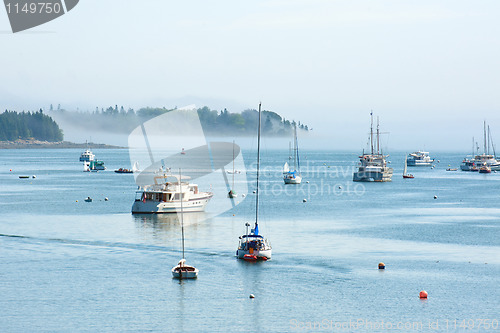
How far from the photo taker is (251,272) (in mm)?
69125

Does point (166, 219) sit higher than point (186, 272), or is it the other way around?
point (166, 219)

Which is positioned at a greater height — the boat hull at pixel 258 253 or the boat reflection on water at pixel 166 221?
the boat reflection on water at pixel 166 221

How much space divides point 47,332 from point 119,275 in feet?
58.2

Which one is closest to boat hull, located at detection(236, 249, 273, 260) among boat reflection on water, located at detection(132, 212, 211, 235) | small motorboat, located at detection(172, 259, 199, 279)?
small motorboat, located at detection(172, 259, 199, 279)

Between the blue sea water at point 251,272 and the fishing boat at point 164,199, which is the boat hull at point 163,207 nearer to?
the fishing boat at point 164,199

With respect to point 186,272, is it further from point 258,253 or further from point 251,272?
point 258,253

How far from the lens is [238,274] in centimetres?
6825

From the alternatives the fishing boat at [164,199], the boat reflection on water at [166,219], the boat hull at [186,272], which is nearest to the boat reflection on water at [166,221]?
the boat reflection on water at [166,219]

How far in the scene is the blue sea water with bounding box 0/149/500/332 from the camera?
2125 inches

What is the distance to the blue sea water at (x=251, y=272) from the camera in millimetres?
53969

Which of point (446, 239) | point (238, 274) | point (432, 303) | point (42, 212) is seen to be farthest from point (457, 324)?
point (42, 212)

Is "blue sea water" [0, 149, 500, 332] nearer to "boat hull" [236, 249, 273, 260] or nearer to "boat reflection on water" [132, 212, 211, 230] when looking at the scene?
"boat reflection on water" [132, 212, 211, 230]

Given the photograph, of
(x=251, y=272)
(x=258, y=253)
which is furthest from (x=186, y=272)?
(x=258, y=253)

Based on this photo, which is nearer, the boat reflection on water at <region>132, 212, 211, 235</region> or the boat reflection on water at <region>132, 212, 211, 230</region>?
the boat reflection on water at <region>132, 212, 211, 235</region>
